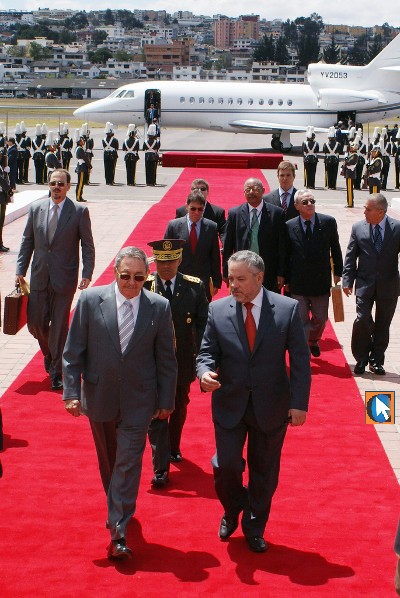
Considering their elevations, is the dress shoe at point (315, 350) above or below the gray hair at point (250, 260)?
below

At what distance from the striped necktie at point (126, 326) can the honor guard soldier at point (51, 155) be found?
1961 cm

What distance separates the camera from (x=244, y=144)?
158 ft

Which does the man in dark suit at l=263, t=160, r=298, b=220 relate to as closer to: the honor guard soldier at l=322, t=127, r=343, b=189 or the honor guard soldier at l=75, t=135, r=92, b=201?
the honor guard soldier at l=75, t=135, r=92, b=201

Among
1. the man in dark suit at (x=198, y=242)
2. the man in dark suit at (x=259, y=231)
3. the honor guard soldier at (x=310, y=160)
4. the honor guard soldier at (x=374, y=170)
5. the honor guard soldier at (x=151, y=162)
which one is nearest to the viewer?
the man in dark suit at (x=198, y=242)

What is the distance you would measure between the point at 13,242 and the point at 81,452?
10.4m

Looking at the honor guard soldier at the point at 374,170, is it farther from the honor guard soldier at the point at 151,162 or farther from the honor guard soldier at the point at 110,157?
the honor guard soldier at the point at 110,157

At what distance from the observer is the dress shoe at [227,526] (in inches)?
232

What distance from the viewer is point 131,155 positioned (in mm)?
28078

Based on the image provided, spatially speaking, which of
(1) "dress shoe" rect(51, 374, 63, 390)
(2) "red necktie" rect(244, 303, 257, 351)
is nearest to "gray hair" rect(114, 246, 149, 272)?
(2) "red necktie" rect(244, 303, 257, 351)

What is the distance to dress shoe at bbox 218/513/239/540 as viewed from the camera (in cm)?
589

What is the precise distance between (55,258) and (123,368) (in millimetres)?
3433

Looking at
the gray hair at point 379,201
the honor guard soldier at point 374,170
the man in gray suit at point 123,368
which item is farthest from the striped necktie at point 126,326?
the honor guard soldier at point 374,170

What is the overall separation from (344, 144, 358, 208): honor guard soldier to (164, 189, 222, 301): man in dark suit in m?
14.2

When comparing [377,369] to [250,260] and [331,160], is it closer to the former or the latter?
[250,260]
